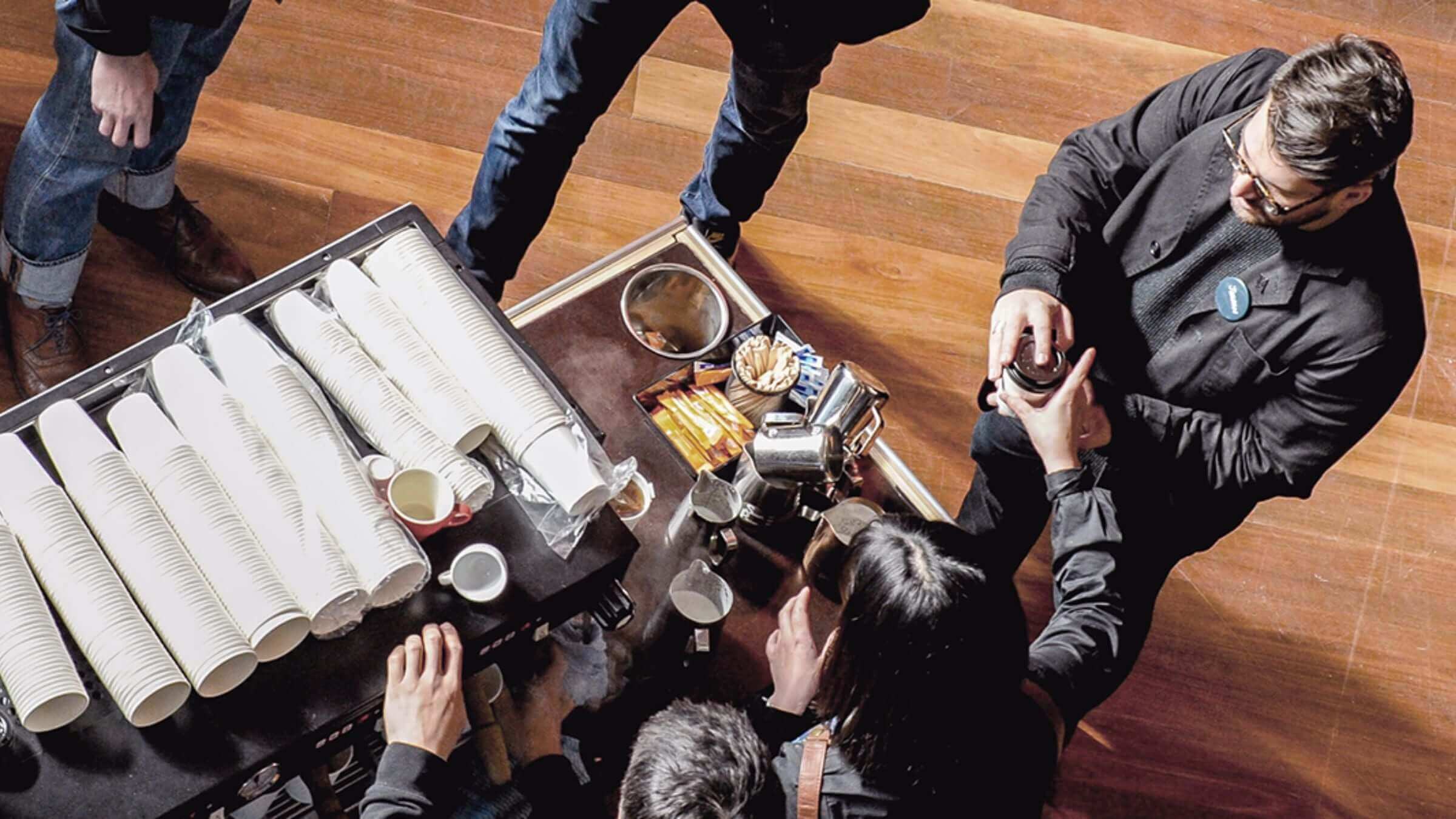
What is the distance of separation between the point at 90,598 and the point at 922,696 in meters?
0.98

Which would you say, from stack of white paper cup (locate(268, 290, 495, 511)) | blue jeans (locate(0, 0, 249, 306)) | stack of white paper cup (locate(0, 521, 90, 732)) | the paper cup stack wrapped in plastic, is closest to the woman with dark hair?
the paper cup stack wrapped in plastic

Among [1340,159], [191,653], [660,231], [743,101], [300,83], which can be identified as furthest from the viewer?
[300,83]

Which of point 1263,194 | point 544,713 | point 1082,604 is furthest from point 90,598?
point 1263,194

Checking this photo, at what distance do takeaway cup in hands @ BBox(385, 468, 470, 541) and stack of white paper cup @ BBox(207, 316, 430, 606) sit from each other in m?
0.03

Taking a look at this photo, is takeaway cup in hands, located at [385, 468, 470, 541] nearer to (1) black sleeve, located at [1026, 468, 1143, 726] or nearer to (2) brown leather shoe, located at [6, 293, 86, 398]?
(1) black sleeve, located at [1026, 468, 1143, 726]

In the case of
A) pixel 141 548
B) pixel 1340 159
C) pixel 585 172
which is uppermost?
pixel 1340 159

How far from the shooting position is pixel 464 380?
5.63 feet

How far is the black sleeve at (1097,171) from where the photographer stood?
2.05m

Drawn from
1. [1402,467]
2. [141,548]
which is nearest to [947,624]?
[141,548]

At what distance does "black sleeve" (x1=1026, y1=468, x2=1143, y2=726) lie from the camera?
1814 mm

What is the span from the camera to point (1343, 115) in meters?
1.67

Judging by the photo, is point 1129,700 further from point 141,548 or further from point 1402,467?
point 141,548

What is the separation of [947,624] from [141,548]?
3.13 feet

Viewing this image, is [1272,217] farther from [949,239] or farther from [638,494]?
[949,239]
